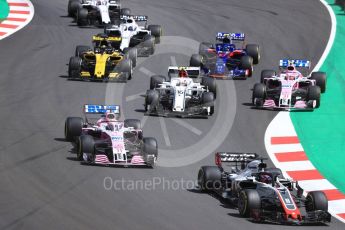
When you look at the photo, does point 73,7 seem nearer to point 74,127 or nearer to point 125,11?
point 125,11

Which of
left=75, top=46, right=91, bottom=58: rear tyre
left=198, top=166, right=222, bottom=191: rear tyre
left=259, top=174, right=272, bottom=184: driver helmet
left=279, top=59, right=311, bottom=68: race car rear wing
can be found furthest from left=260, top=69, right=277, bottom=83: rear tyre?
left=259, top=174, right=272, bottom=184: driver helmet

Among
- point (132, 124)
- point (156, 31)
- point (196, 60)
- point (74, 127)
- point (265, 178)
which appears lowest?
point (265, 178)

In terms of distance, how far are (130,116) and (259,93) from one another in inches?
207

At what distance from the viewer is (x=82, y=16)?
162 ft

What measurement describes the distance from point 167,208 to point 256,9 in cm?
3102

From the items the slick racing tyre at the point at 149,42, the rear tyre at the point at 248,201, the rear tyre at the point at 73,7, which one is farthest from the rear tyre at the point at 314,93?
the rear tyre at the point at 73,7

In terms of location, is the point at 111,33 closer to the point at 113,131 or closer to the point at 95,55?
the point at 95,55

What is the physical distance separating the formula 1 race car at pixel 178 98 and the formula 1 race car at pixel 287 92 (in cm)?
196

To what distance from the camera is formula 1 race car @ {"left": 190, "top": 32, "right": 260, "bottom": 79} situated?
4191 cm

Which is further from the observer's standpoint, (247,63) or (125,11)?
(125,11)

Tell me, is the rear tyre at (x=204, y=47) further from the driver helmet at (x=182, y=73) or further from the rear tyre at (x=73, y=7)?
the rear tyre at (x=73, y=7)

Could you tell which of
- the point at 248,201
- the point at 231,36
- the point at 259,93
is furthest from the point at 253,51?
the point at 248,201

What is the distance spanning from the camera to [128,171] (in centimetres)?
2884

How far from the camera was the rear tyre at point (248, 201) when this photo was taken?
2452 cm
